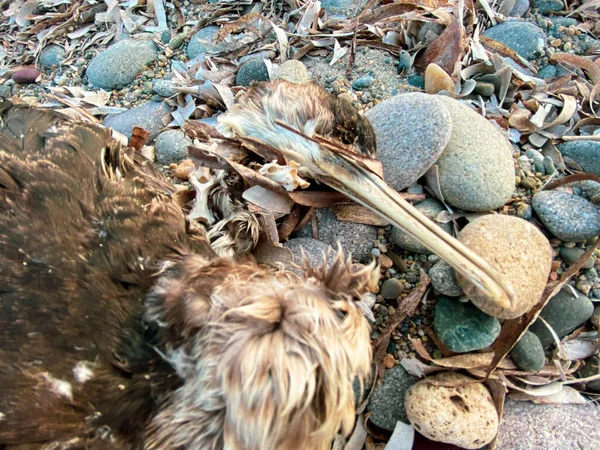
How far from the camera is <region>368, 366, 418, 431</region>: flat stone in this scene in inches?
78.7

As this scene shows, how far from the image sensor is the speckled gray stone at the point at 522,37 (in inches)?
114

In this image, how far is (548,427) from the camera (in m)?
1.99

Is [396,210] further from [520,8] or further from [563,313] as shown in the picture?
[520,8]

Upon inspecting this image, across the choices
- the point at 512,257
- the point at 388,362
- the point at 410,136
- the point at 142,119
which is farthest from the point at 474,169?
the point at 142,119

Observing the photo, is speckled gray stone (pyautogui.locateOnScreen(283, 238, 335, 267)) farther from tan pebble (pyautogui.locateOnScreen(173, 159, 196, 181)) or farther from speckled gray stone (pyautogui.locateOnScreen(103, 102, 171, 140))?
speckled gray stone (pyautogui.locateOnScreen(103, 102, 171, 140))

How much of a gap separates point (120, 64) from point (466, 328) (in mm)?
2726

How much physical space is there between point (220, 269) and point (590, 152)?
1990 mm

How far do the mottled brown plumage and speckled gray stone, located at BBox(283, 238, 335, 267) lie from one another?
692 mm

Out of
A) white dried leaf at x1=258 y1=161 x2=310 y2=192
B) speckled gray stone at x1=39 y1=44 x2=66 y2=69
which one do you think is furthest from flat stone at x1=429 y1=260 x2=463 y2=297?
speckled gray stone at x1=39 y1=44 x2=66 y2=69

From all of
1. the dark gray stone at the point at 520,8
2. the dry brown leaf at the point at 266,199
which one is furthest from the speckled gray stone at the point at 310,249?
the dark gray stone at the point at 520,8

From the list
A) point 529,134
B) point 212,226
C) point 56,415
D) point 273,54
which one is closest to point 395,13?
point 273,54

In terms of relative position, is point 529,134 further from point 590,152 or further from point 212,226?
point 212,226

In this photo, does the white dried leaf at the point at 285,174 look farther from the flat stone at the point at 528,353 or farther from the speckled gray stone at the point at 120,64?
the speckled gray stone at the point at 120,64

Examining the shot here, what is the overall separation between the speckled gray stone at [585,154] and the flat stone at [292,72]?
1410 mm
